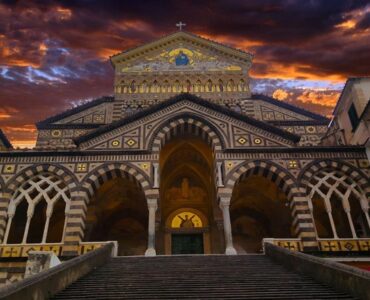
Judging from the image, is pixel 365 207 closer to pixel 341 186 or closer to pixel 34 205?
pixel 341 186

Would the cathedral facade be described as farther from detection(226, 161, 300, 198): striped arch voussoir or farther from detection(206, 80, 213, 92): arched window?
detection(206, 80, 213, 92): arched window

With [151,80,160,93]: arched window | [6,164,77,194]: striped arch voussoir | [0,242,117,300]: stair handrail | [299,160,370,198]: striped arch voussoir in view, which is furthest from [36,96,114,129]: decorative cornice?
[0,242,117,300]: stair handrail

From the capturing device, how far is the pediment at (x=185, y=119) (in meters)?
19.7

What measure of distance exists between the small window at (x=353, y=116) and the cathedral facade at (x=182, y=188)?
2.90 m

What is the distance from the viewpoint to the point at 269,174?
62.4ft

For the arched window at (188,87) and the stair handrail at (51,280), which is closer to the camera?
the stair handrail at (51,280)

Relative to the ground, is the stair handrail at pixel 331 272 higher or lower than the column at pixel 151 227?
lower

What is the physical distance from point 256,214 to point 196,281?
13.9m

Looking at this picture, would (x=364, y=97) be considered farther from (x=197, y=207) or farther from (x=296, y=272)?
(x=296, y=272)

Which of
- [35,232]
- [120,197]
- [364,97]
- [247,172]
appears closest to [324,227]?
[247,172]

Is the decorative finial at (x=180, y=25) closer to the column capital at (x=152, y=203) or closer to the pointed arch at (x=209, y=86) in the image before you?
the pointed arch at (x=209, y=86)

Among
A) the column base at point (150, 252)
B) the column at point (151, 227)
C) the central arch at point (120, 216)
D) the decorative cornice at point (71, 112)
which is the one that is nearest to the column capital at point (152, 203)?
the column at point (151, 227)

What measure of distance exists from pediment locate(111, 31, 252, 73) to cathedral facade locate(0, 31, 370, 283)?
29.8ft

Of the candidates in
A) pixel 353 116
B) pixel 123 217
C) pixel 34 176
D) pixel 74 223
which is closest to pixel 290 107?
pixel 353 116
